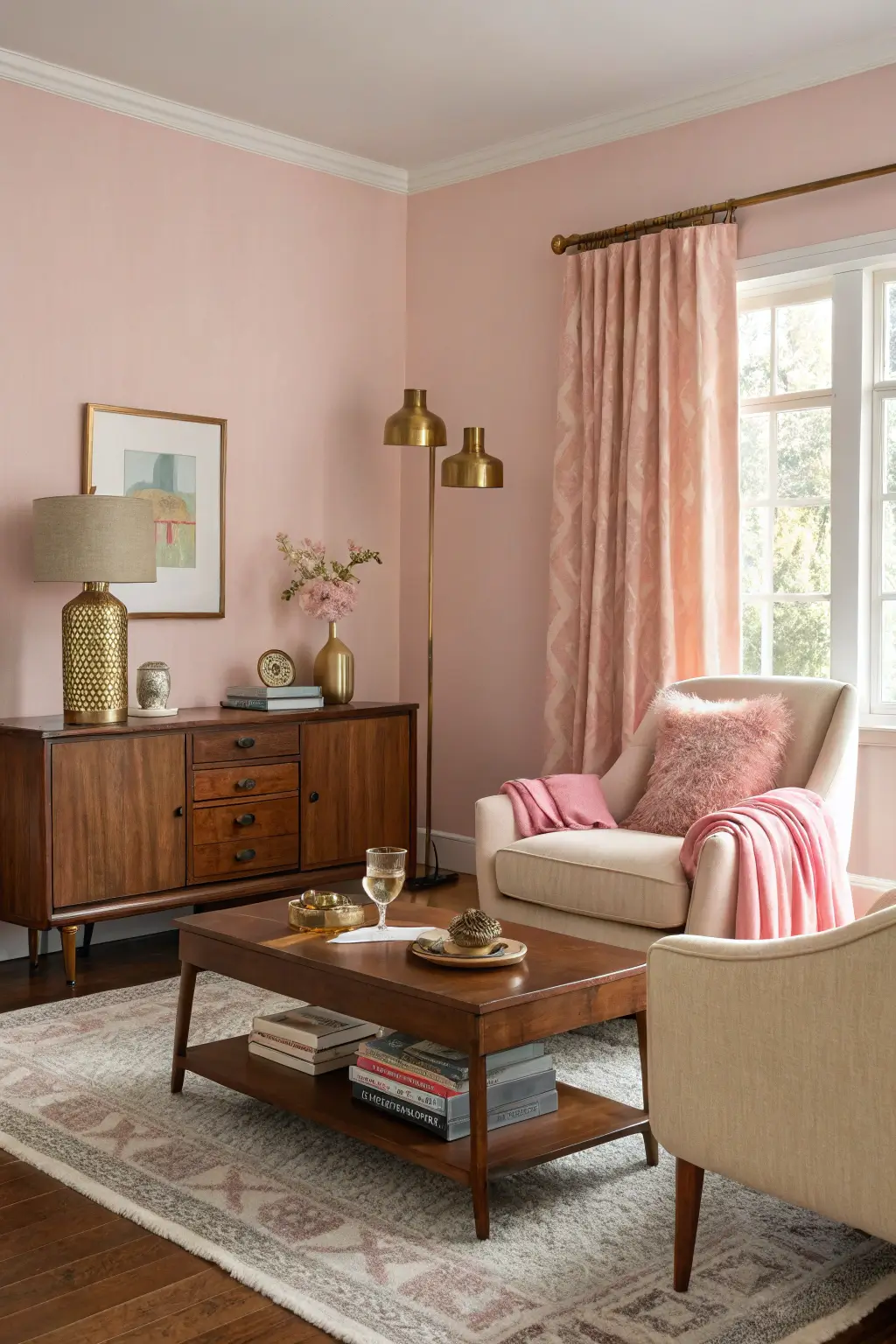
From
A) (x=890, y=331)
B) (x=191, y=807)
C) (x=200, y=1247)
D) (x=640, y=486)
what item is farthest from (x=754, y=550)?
(x=200, y=1247)

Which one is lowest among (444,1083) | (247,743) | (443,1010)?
(444,1083)

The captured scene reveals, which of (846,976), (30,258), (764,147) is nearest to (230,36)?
(30,258)

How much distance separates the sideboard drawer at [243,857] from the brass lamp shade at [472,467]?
1409 mm

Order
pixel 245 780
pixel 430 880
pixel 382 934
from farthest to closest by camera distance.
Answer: pixel 430 880 < pixel 245 780 < pixel 382 934

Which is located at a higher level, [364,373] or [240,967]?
[364,373]

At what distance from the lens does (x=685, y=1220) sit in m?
2.00

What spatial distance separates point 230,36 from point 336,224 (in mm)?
1193

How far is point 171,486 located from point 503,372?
4.53ft

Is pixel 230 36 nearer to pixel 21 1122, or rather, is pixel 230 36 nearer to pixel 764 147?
pixel 764 147

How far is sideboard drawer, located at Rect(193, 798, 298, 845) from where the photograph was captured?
4137mm

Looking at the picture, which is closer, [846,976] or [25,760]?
[846,976]

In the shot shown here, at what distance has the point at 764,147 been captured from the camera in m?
4.22

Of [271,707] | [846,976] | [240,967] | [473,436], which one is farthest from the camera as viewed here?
[473,436]

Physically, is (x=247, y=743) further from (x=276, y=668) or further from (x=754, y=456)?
(x=754, y=456)
